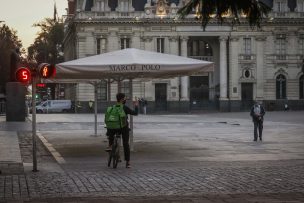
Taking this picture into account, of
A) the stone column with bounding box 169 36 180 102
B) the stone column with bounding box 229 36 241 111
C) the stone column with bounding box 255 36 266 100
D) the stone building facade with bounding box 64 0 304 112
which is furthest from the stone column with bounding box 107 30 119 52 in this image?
the stone column with bounding box 255 36 266 100

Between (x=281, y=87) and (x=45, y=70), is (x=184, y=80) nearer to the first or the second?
(x=281, y=87)

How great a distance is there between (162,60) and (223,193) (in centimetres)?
831

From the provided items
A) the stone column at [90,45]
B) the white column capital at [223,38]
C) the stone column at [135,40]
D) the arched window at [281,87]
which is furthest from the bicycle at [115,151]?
the arched window at [281,87]

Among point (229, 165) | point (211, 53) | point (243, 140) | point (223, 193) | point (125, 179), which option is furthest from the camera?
point (211, 53)

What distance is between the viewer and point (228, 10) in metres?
12.3

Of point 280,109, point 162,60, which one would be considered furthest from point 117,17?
point 162,60

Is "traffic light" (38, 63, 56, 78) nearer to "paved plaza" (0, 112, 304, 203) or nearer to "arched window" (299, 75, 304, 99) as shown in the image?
"paved plaza" (0, 112, 304, 203)

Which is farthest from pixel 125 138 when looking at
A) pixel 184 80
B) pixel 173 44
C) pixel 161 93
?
pixel 184 80

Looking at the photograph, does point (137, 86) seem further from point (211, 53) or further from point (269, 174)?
point (269, 174)

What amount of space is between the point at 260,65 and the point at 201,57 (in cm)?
780

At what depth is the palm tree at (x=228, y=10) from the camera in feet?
40.2

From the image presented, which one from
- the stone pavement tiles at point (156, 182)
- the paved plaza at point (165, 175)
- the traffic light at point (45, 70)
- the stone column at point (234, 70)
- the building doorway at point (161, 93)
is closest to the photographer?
the paved plaza at point (165, 175)

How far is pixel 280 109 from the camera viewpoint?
84625 mm

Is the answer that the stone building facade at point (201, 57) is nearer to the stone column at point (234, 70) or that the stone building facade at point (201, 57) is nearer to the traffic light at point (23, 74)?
the stone column at point (234, 70)
